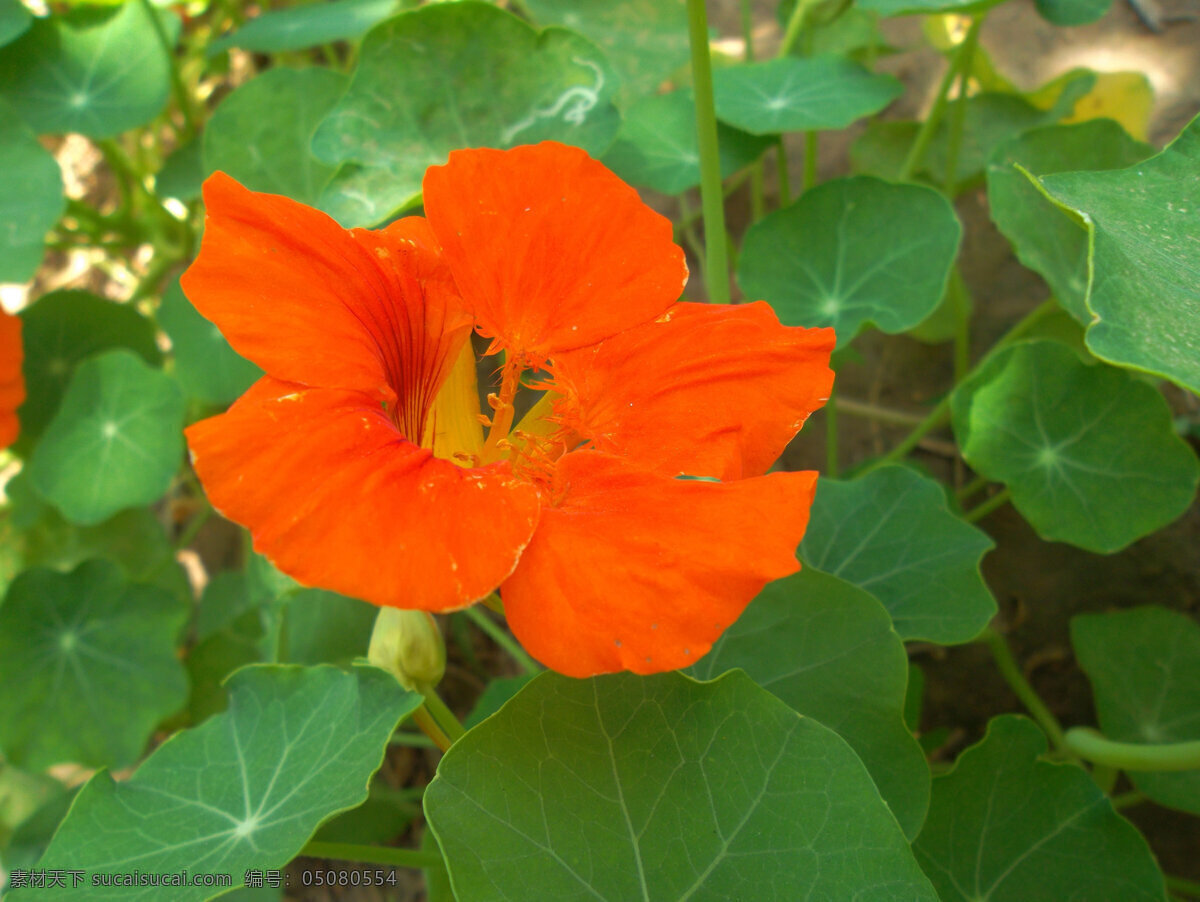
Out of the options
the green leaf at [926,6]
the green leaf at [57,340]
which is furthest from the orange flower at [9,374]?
the green leaf at [926,6]

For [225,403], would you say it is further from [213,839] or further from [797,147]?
[797,147]

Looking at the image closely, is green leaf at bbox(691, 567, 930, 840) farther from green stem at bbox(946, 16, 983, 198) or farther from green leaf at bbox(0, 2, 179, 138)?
green leaf at bbox(0, 2, 179, 138)

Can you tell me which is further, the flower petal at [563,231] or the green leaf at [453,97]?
the green leaf at [453,97]

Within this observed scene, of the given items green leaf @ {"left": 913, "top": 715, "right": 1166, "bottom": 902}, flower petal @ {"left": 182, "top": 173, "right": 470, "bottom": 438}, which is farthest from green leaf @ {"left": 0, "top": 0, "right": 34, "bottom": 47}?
green leaf @ {"left": 913, "top": 715, "right": 1166, "bottom": 902}

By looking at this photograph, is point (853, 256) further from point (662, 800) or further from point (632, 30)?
point (662, 800)

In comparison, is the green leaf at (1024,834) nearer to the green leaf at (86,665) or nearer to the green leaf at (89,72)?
the green leaf at (86,665)

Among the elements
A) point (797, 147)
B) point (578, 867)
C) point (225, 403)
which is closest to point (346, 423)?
point (578, 867)

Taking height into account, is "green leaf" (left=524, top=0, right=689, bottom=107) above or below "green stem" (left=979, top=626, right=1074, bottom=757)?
above
